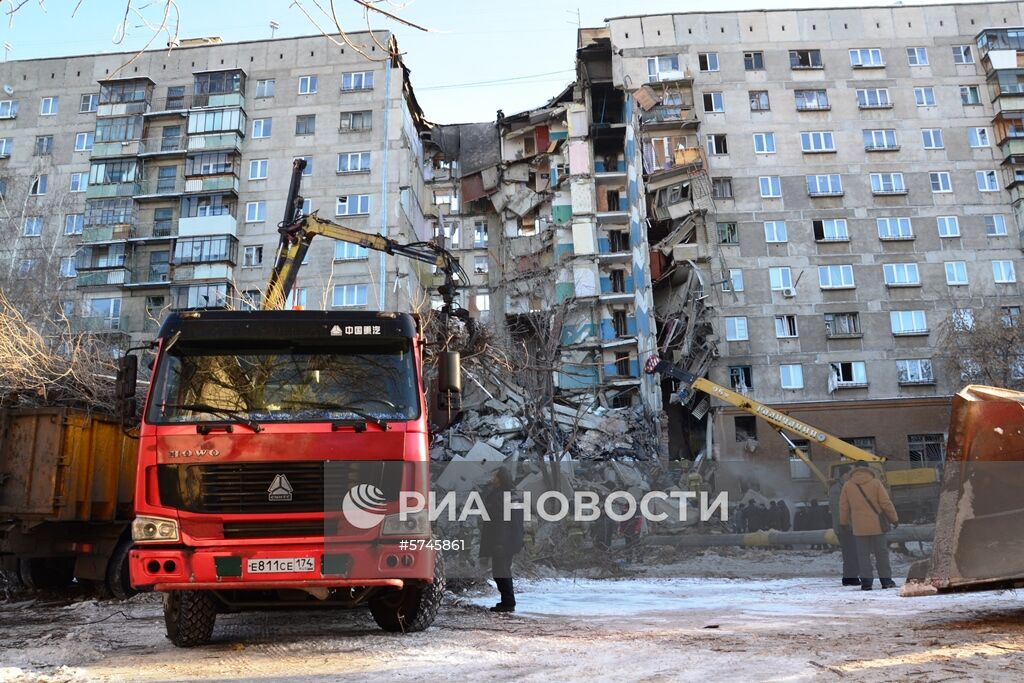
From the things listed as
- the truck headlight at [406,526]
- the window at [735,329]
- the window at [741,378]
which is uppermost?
the window at [735,329]

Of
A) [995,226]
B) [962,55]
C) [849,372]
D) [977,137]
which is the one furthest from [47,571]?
[962,55]

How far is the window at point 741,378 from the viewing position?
36.4m

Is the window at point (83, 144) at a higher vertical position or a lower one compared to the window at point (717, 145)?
higher

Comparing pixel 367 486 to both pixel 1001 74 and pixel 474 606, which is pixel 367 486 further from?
pixel 1001 74

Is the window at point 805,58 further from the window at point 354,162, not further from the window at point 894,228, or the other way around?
the window at point 354,162

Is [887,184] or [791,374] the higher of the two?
[887,184]

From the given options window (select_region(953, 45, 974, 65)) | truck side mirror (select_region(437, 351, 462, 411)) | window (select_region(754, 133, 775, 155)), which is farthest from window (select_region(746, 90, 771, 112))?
truck side mirror (select_region(437, 351, 462, 411))

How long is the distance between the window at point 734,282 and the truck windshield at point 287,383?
3189 centimetres

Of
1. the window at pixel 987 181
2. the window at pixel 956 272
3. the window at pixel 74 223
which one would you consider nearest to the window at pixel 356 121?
the window at pixel 74 223

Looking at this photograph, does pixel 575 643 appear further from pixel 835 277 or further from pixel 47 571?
pixel 835 277

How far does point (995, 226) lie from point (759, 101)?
1260cm

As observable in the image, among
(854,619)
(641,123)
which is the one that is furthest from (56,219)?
(854,619)

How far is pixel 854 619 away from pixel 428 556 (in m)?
4.36

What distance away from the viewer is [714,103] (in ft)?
131
